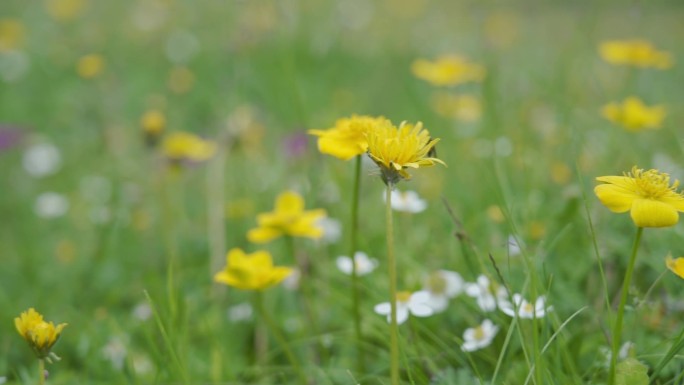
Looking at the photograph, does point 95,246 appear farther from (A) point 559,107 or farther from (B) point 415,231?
(A) point 559,107

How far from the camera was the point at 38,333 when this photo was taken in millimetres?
746

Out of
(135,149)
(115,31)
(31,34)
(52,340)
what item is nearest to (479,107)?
(135,149)

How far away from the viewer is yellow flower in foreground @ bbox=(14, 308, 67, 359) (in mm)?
746

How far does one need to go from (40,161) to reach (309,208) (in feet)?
5.62

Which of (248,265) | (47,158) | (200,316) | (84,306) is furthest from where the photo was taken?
(47,158)

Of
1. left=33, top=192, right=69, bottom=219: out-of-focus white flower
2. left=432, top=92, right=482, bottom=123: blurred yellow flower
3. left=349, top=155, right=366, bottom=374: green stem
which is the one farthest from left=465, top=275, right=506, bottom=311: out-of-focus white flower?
left=33, top=192, right=69, bottom=219: out-of-focus white flower

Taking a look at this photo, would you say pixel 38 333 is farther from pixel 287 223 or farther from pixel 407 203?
pixel 407 203

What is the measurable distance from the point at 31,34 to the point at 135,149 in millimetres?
2188

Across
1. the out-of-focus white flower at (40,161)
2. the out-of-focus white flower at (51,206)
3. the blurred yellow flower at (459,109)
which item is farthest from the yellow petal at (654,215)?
the out-of-focus white flower at (40,161)

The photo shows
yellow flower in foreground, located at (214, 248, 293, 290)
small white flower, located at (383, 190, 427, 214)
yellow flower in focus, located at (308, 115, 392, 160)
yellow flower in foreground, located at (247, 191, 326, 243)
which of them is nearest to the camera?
yellow flower in focus, located at (308, 115, 392, 160)

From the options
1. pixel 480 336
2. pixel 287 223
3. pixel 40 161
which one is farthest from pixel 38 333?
pixel 40 161

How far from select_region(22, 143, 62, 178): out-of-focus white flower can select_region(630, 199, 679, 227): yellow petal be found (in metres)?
2.47

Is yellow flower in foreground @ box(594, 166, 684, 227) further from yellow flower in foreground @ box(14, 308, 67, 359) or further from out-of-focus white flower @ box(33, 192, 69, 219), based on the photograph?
out-of-focus white flower @ box(33, 192, 69, 219)

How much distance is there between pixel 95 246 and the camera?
76.1 inches
